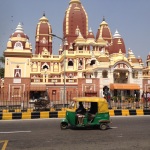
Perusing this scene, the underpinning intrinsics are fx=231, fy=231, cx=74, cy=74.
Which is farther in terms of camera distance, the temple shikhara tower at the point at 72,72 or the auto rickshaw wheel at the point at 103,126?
the temple shikhara tower at the point at 72,72

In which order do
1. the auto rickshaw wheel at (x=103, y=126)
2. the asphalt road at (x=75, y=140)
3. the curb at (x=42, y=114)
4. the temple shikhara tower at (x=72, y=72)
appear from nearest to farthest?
1. the asphalt road at (x=75, y=140)
2. the auto rickshaw wheel at (x=103, y=126)
3. the curb at (x=42, y=114)
4. the temple shikhara tower at (x=72, y=72)

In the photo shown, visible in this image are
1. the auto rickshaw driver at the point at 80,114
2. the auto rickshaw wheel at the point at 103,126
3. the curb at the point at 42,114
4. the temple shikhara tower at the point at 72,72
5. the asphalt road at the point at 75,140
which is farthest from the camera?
the temple shikhara tower at the point at 72,72

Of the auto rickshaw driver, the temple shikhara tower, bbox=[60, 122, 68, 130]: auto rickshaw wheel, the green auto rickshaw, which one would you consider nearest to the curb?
the green auto rickshaw

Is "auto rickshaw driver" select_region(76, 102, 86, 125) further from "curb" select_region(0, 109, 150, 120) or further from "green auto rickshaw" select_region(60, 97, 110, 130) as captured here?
"curb" select_region(0, 109, 150, 120)

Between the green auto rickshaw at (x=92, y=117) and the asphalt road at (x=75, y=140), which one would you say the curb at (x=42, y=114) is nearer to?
the green auto rickshaw at (x=92, y=117)

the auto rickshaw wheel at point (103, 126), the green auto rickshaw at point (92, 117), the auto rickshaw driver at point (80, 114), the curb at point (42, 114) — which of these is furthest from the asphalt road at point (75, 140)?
the curb at point (42, 114)

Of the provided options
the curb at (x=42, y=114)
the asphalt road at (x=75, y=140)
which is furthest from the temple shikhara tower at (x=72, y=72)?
the asphalt road at (x=75, y=140)

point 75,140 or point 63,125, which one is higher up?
point 63,125

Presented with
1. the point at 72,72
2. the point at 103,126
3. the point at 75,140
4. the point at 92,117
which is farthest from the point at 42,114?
the point at 72,72

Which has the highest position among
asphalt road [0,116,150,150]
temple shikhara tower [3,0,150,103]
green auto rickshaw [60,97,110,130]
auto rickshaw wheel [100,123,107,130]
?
temple shikhara tower [3,0,150,103]

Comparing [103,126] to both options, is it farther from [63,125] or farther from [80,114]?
[63,125]

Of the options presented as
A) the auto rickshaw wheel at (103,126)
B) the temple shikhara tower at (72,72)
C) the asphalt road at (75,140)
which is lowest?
the asphalt road at (75,140)

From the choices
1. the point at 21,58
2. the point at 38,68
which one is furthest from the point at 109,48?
the point at 21,58

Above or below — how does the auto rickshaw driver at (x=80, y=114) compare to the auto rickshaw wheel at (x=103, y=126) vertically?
above
